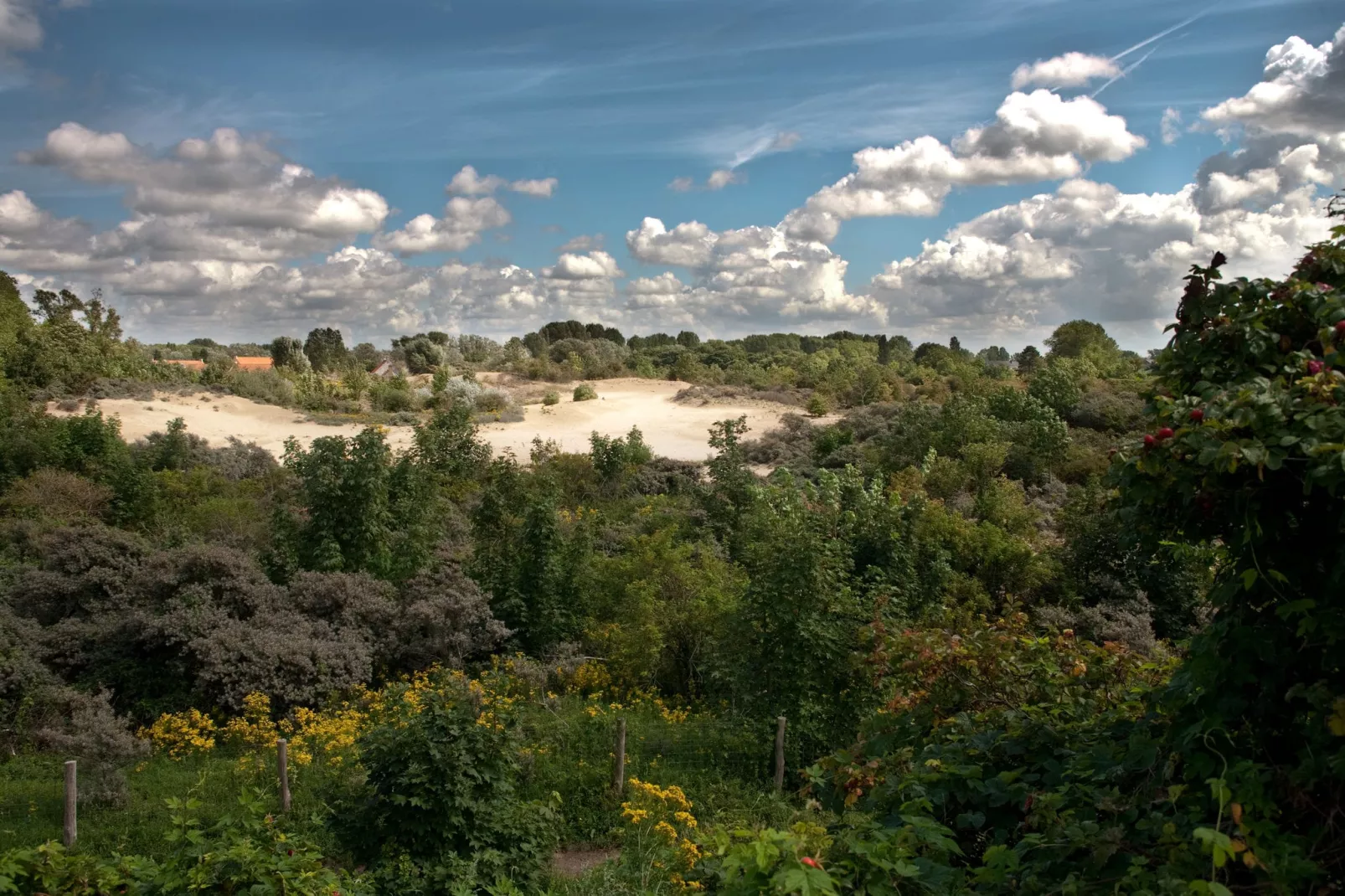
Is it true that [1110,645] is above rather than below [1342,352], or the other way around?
below

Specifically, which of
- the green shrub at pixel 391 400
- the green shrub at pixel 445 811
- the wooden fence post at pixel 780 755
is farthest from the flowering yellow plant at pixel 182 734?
the green shrub at pixel 391 400

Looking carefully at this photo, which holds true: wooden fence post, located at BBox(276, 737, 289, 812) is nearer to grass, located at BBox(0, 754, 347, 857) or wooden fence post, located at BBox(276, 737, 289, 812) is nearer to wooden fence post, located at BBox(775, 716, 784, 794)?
grass, located at BBox(0, 754, 347, 857)

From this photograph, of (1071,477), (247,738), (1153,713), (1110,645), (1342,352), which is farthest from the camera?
(1071,477)

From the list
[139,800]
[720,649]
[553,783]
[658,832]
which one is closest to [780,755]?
[720,649]

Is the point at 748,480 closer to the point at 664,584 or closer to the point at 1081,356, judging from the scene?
the point at 664,584

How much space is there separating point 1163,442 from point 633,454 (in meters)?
20.4

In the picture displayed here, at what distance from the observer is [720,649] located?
10281 mm

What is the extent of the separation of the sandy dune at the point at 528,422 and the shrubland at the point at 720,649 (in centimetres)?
277

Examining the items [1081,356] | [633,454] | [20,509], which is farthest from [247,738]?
[1081,356]

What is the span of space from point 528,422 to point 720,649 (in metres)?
23.1

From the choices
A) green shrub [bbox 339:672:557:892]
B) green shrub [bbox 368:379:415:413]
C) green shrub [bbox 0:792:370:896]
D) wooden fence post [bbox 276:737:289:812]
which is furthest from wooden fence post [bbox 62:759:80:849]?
green shrub [bbox 368:379:415:413]

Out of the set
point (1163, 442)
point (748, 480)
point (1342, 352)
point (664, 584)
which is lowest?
point (664, 584)

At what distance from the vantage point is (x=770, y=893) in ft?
8.37

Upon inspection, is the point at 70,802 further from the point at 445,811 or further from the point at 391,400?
the point at 391,400
